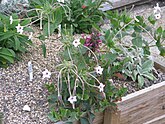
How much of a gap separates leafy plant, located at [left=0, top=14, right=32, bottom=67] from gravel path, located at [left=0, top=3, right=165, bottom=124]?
0.08 m

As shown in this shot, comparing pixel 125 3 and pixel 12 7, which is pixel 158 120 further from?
pixel 125 3

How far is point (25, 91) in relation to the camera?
9.19 ft

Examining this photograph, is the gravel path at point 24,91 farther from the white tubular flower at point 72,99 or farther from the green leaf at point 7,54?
the white tubular flower at point 72,99

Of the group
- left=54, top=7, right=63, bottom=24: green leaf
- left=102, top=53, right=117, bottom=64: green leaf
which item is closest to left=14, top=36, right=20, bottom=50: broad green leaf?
left=54, top=7, right=63, bottom=24: green leaf

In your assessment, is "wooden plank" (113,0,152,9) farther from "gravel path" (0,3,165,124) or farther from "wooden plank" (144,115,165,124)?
"wooden plank" (144,115,165,124)

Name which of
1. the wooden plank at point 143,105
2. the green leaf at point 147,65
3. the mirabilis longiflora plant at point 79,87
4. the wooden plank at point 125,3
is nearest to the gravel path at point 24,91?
the mirabilis longiflora plant at point 79,87

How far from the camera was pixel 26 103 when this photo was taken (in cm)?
272

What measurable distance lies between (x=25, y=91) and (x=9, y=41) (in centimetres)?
38

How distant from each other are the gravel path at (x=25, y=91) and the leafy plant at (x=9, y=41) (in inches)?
3.0

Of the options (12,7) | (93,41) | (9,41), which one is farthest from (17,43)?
(12,7)

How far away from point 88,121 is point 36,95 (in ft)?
1.22

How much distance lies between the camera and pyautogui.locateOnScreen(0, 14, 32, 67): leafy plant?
292 centimetres

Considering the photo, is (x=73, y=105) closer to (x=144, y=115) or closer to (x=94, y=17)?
(x=144, y=115)

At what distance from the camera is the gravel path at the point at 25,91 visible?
2.64 meters
